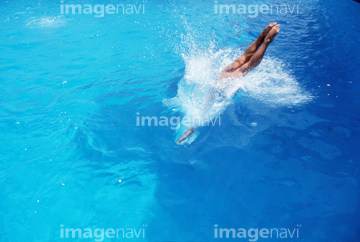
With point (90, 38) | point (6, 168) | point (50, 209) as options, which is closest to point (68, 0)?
point (90, 38)

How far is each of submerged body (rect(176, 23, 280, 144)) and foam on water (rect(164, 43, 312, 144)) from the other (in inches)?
3.5

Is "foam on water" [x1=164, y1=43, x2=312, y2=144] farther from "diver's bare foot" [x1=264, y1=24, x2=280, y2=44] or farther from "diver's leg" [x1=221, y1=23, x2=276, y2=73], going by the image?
"diver's bare foot" [x1=264, y1=24, x2=280, y2=44]

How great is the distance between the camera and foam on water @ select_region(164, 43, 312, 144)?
409 cm

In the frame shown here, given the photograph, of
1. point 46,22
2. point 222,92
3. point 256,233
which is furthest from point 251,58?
point 46,22

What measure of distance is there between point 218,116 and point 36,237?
3074mm

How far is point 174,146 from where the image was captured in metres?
3.62

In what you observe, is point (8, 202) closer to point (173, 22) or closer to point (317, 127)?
point (317, 127)

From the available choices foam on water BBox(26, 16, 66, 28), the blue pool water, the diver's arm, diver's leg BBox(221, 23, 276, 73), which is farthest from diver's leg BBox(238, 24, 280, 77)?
foam on water BBox(26, 16, 66, 28)

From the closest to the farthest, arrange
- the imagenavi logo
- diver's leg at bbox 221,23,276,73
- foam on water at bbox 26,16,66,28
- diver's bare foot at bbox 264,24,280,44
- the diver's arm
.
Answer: the imagenavi logo, the diver's arm, diver's bare foot at bbox 264,24,280,44, diver's leg at bbox 221,23,276,73, foam on water at bbox 26,16,66,28

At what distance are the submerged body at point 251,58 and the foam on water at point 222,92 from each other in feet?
0.30

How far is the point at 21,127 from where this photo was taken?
4.04 metres

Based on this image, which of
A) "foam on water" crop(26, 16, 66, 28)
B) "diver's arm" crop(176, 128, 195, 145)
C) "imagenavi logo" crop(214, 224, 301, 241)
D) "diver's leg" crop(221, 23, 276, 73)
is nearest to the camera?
"imagenavi logo" crop(214, 224, 301, 241)

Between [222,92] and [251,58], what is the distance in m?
0.81

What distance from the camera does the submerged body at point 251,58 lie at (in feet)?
12.8
